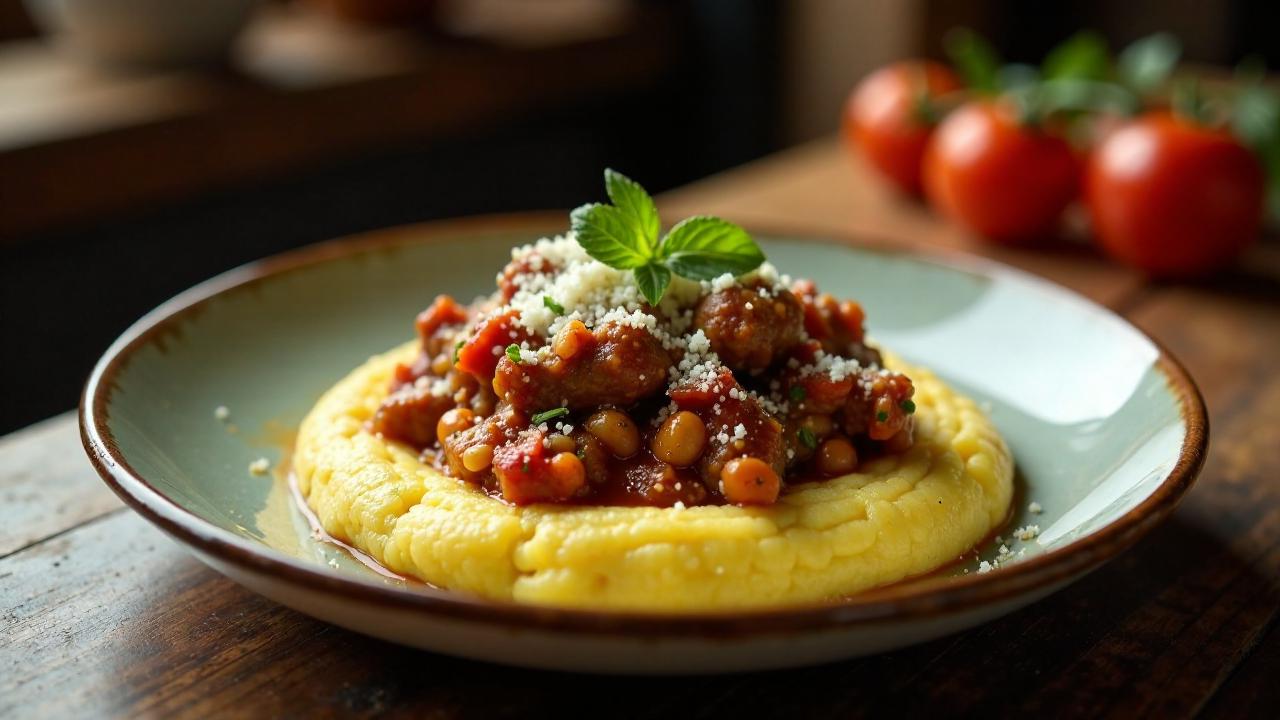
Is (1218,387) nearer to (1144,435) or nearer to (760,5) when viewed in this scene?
(1144,435)

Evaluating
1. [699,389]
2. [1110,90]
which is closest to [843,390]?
[699,389]

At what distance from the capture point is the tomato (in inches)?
183

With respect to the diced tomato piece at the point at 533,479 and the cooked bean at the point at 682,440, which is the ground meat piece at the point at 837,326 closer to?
the cooked bean at the point at 682,440

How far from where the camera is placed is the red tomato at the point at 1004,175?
4.15 metres

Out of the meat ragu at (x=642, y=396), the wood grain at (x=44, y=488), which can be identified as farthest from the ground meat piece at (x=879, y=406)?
the wood grain at (x=44, y=488)

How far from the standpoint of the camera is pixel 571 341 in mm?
2162

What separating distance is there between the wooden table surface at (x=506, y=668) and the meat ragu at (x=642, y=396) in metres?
0.37

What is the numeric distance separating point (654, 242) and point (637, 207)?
8cm

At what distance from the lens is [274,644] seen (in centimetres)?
195

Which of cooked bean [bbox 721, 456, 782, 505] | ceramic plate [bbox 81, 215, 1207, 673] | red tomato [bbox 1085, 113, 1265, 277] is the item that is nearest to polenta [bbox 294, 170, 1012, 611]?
cooked bean [bbox 721, 456, 782, 505]

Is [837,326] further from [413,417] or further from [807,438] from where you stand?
[413,417]

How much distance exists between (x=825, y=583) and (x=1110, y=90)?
10.1 ft

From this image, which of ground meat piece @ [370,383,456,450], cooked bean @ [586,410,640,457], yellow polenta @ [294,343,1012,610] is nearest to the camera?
yellow polenta @ [294,343,1012,610]

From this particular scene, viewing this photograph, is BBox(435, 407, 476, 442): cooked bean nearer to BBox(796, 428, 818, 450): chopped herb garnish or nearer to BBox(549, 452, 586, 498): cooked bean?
BBox(549, 452, 586, 498): cooked bean
